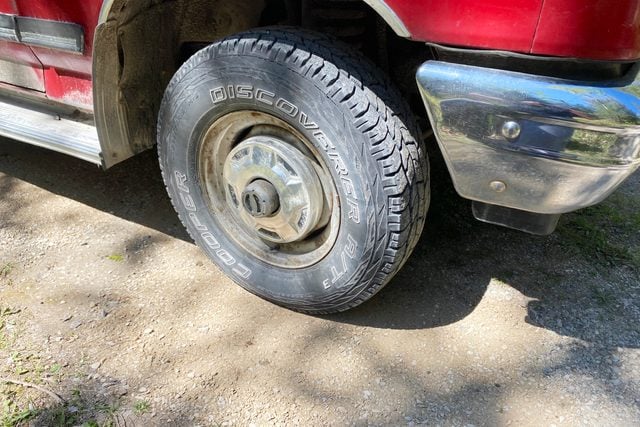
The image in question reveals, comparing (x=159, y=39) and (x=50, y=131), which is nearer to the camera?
(x=159, y=39)

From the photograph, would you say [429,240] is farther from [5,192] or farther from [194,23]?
[5,192]

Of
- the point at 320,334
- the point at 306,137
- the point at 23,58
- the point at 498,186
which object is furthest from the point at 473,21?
the point at 23,58

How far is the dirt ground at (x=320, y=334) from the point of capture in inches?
80.4

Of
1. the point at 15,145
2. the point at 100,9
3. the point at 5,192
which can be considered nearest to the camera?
the point at 100,9

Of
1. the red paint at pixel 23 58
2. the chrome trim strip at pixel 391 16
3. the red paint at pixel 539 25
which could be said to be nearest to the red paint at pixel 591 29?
the red paint at pixel 539 25

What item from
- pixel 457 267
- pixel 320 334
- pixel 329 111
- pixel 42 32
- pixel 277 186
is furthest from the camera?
pixel 457 267

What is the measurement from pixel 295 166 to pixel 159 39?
93cm

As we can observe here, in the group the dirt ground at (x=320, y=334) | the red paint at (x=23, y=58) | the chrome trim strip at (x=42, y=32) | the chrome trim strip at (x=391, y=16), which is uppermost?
the chrome trim strip at (x=391, y=16)

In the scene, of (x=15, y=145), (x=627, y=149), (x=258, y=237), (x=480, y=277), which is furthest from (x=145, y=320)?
(x=15, y=145)

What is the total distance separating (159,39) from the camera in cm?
261

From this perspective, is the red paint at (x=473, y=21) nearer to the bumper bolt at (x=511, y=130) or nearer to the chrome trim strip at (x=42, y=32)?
the bumper bolt at (x=511, y=130)

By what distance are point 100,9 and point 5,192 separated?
1533 millimetres

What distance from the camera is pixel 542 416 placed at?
79.1 inches

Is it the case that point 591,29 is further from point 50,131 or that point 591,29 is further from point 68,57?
point 50,131
